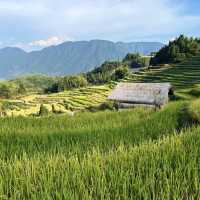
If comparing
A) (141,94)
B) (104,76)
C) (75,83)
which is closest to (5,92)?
(75,83)

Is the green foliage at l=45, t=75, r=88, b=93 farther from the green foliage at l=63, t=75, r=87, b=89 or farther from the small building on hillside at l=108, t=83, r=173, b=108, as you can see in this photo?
the small building on hillside at l=108, t=83, r=173, b=108

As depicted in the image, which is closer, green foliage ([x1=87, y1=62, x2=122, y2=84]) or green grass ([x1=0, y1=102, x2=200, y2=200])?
green grass ([x1=0, y1=102, x2=200, y2=200])

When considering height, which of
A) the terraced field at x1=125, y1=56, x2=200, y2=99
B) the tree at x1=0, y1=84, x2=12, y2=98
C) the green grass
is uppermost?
the green grass

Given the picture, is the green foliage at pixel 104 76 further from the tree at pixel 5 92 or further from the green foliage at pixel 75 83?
the tree at pixel 5 92

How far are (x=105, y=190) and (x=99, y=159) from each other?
3.79ft

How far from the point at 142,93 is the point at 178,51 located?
211ft

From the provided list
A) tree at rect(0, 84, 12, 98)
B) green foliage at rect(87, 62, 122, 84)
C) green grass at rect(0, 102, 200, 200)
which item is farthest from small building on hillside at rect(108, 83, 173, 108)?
tree at rect(0, 84, 12, 98)

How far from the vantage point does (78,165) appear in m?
5.19

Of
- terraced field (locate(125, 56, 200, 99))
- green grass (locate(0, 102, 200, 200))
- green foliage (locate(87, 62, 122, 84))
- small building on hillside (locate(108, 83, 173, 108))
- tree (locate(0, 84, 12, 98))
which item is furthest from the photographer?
tree (locate(0, 84, 12, 98))

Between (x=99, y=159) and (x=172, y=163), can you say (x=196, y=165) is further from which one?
(x=99, y=159)

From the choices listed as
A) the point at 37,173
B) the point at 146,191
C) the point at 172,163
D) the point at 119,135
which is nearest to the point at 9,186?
the point at 37,173

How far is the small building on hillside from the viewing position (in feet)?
148

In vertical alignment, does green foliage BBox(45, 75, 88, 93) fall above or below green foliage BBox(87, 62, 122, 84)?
below

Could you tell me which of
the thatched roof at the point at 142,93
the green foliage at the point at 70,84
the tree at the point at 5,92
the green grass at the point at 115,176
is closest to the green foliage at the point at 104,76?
the green foliage at the point at 70,84
